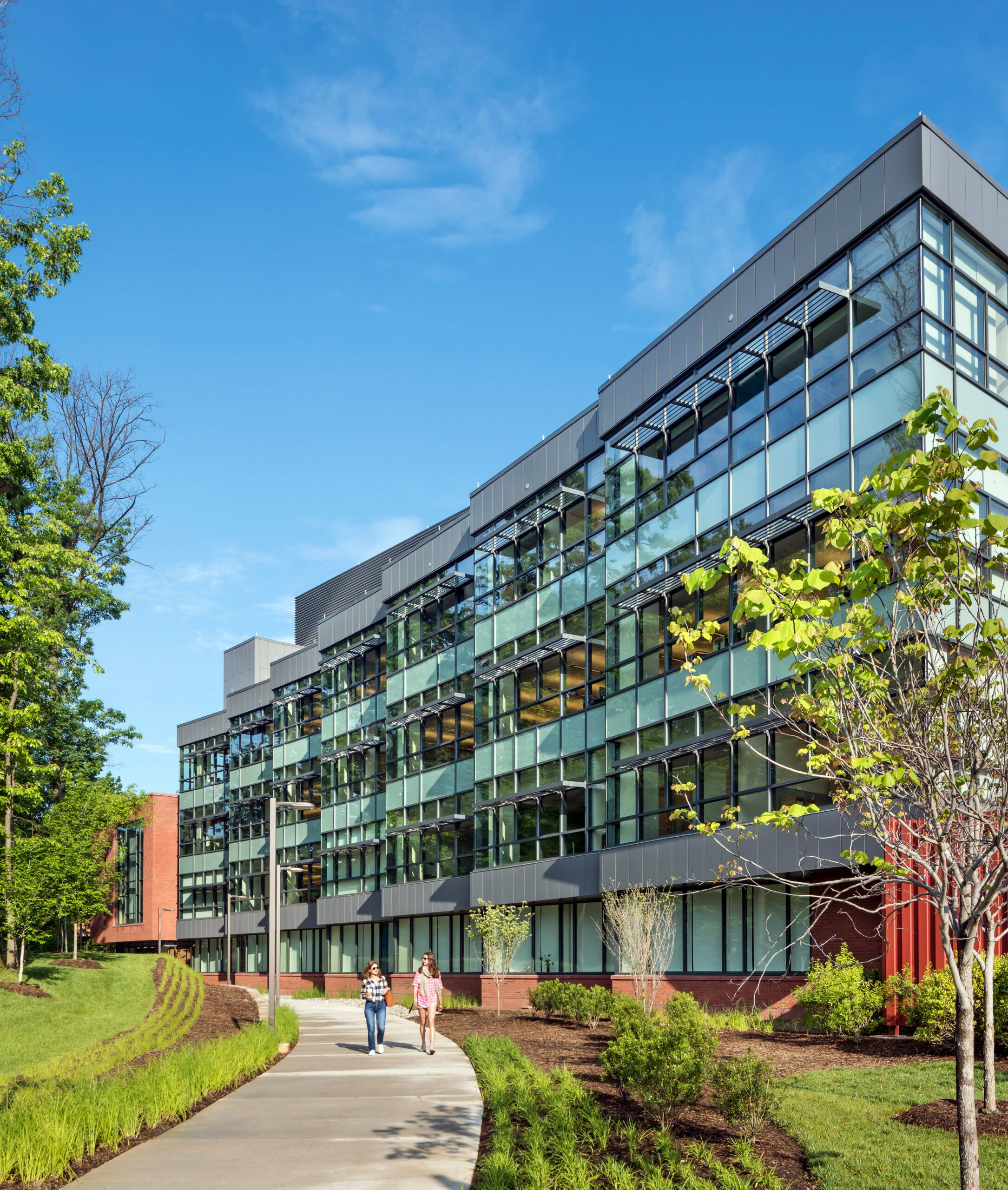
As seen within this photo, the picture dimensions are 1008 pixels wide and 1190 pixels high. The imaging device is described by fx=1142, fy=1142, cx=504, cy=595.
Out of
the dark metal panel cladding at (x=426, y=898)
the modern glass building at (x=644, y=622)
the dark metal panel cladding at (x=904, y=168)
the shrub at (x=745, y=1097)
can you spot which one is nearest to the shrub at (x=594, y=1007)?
the modern glass building at (x=644, y=622)

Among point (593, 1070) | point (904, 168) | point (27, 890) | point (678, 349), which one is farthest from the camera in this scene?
point (27, 890)

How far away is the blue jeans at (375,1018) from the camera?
20453mm

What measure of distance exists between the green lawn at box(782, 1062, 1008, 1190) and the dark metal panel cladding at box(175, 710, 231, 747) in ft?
191

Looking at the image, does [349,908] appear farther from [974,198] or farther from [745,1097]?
[745,1097]

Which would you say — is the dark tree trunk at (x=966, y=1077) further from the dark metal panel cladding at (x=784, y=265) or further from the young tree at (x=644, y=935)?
the dark metal panel cladding at (x=784, y=265)

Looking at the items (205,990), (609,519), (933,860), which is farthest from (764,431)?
(205,990)

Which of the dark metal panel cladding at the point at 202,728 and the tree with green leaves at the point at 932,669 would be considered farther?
the dark metal panel cladding at the point at 202,728

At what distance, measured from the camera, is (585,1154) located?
9969 mm

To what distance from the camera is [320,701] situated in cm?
5694

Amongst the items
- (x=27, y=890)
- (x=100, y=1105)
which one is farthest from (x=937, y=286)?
(x=27, y=890)

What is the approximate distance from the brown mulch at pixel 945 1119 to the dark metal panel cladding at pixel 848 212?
17102 millimetres

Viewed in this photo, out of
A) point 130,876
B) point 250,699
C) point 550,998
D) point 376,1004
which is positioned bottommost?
point 130,876

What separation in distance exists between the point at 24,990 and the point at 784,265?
27924 mm

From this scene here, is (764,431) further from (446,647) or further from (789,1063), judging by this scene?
(446,647)
